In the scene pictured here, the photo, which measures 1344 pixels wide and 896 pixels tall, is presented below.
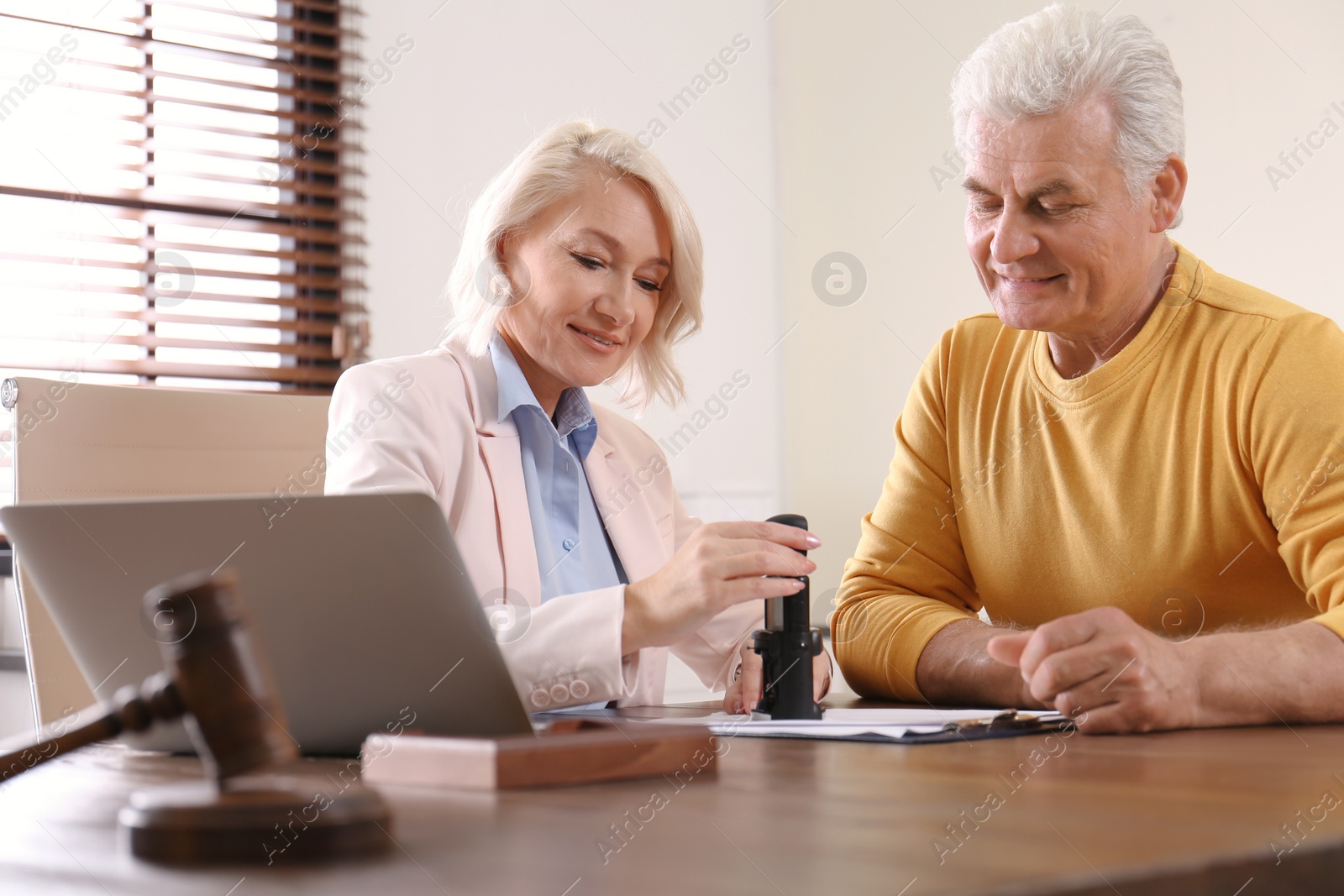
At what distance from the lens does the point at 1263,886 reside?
0.52 meters

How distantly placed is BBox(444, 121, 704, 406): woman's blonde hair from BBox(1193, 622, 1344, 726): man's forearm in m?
0.92

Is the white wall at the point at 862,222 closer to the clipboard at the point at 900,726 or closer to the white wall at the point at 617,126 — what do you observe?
the white wall at the point at 617,126

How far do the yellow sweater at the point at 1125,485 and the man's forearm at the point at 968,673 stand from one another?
0.06ft

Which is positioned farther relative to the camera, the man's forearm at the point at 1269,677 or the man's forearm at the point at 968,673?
the man's forearm at the point at 968,673

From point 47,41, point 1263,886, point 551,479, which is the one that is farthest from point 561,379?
point 47,41

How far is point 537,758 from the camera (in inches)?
28.4

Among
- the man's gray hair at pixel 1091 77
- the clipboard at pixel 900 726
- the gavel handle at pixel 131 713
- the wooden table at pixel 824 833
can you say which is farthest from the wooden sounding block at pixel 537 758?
the man's gray hair at pixel 1091 77

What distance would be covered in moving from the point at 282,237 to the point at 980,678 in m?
2.27

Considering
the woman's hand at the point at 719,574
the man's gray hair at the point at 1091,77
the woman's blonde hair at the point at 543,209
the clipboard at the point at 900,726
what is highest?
the man's gray hair at the point at 1091,77

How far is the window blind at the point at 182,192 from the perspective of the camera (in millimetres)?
2670

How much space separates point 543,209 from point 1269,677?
1.05m

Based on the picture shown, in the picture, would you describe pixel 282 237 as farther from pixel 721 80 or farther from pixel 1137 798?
pixel 1137 798

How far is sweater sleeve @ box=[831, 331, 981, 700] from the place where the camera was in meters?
1.38

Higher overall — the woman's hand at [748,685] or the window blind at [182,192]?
the window blind at [182,192]
